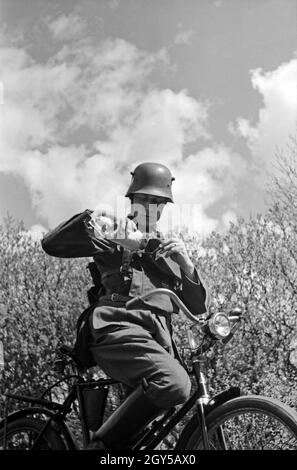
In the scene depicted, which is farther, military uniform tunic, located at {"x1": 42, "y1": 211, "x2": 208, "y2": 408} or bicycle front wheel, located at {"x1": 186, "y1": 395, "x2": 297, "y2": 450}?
military uniform tunic, located at {"x1": 42, "y1": 211, "x2": 208, "y2": 408}

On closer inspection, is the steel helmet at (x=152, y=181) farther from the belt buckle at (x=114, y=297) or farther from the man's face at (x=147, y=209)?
the belt buckle at (x=114, y=297)

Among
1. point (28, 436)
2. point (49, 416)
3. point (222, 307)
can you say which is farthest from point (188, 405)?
point (222, 307)

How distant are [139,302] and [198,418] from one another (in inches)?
22.0

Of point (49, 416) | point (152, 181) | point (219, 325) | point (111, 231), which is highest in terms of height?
point (152, 181)

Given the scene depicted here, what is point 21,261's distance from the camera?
506 inches

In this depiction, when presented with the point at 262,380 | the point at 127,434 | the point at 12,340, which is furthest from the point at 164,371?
the point at 12,340

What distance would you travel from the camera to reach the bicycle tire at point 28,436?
3.01 m

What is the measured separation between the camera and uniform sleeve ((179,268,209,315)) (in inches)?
115

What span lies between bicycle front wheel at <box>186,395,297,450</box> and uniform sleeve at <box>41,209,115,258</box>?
914 mm

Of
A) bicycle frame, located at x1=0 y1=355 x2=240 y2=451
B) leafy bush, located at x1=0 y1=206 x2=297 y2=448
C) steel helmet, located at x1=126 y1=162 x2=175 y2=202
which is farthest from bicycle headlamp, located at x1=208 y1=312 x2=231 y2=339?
leafy bush, located at x1=0 y1=206 x2=297 y2=448

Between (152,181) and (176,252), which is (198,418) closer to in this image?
(176,252)

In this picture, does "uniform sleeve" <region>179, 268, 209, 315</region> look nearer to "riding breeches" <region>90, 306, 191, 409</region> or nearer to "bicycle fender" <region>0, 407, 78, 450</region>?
"riding breeches" <region>90, 306, 191, 409</region>

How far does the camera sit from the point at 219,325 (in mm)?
2619

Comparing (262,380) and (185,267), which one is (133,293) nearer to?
(185,267)
